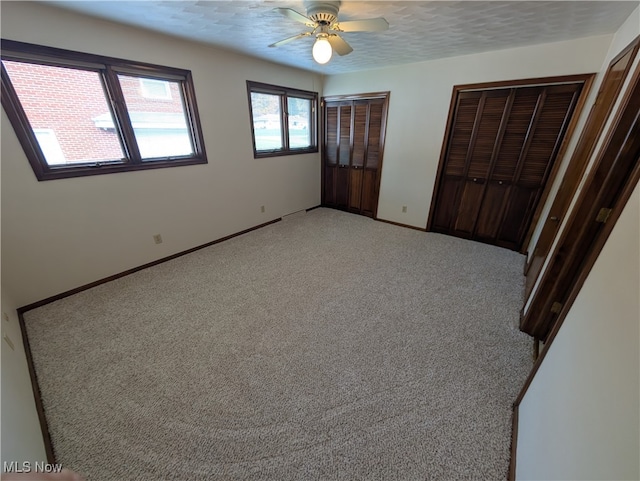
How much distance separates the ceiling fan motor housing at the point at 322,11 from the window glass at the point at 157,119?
68.3 inches

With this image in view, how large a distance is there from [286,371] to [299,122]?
377cm

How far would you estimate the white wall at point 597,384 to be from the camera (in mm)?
623

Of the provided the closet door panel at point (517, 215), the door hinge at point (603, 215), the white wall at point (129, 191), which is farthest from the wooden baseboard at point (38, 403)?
the closet door panel at point (517, 215)

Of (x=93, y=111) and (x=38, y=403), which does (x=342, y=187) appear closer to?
(x=93, y=111)

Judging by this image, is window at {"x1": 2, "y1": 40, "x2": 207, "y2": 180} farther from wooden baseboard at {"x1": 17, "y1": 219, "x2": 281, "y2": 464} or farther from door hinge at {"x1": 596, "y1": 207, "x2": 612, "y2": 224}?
door hinge at {"x1": 596, "y1": 207, "x2": 612, "y2": 224}

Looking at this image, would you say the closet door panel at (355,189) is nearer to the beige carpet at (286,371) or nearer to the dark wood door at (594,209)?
the beige carpet at (286,371)

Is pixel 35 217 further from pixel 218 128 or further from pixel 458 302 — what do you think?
pixel 458 302

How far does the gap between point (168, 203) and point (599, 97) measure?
14.0ft

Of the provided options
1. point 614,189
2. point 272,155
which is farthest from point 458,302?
point 272,155

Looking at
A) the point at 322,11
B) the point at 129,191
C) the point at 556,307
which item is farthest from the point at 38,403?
the point at 556,307

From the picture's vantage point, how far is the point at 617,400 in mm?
654

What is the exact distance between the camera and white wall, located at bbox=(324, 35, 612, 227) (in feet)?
8.01

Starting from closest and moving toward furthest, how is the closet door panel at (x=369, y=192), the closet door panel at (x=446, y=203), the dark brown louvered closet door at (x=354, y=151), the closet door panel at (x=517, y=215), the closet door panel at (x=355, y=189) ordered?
the closet door panel at (x=517, y=215)
the closet door panel at (x=446, y=203)
the dark brown louvered closet door at (x=354, y=151)
the closet door panel at (x=369, y=192)
the closet door panel at (x=355, y=189)

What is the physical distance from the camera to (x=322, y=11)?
1.75m
